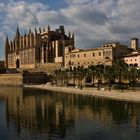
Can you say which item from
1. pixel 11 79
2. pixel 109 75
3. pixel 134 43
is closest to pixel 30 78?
pixel 11 79

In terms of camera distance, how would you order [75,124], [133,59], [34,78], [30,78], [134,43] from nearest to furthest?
[75,124] < [133,59] < [134,43] < [34,78] < [30,78]

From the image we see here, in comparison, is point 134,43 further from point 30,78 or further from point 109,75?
point 109,75

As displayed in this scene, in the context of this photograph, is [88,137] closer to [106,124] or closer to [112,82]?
[106,124]

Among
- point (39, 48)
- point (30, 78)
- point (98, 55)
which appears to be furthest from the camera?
point (39, 48)

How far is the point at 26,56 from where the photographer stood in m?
148

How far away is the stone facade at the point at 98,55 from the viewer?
106375 millimetres

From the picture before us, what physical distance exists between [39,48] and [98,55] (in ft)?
128

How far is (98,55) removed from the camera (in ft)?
365

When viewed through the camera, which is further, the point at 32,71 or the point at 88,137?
the point at 32,71

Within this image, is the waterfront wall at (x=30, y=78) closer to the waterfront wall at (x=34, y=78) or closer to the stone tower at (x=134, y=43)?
the waterfront wall at (x=34, y=78)

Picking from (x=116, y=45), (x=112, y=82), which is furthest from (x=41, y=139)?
(x=116, y=45)

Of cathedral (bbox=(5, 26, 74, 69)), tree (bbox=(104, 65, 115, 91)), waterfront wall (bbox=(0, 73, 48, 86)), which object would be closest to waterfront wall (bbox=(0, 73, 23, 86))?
waterfront wall (bbox=(0, 73, 48, 86))

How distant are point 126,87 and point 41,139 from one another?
156 feet

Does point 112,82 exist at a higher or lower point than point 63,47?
lower
